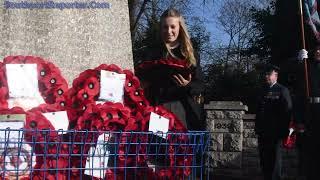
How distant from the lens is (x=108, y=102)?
131 inches

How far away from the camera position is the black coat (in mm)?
7957

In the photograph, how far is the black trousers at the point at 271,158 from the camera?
8.06 m

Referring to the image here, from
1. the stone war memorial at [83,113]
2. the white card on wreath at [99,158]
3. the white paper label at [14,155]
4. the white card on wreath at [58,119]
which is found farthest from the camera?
the white card on wreath at [58,119]

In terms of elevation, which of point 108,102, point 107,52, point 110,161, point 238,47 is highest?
point 238,47

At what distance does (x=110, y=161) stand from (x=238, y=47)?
3011 centimetres

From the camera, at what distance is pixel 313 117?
5926mm

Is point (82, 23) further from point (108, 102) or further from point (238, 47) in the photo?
point (238, 47)

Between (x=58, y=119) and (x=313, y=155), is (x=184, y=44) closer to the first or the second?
(x=58, y=119)

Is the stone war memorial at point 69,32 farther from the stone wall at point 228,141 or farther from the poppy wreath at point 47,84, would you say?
the stone wall at point 228,141

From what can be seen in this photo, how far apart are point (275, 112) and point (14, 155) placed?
5617mm

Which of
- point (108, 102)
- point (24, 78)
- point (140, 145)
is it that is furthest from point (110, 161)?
point (24, 78)

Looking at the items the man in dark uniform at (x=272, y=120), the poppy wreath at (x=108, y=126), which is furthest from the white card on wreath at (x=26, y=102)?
the man in dark uniform at (x=272, y=120)

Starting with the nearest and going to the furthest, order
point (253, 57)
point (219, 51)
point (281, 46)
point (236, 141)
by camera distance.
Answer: point (236, 141) < point (281, 46) < point (253, 57) < point (219, 51)

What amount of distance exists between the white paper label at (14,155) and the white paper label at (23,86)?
0.41 metres
